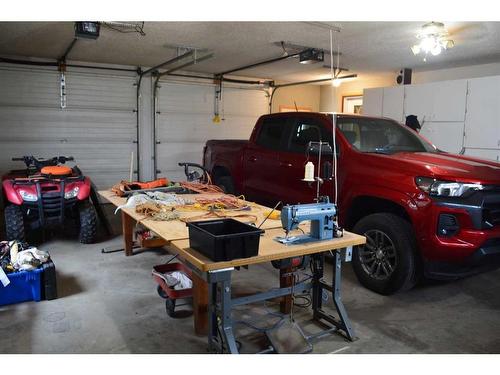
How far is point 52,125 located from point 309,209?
263 inches

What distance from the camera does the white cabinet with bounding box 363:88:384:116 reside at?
26.1ft

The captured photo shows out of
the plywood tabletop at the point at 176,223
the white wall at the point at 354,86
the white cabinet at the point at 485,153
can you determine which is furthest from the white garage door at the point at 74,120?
the white cabinet at the point at 485,153

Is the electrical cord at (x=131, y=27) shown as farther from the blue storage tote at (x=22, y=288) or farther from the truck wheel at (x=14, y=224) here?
the blue storage tote at (x=22, y=288)

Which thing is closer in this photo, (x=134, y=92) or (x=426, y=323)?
(x=426, y=323)

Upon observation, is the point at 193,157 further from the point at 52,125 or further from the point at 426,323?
the point at 426,323

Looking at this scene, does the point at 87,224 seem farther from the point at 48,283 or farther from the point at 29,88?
the point at 29,88

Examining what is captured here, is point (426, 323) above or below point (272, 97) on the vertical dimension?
below

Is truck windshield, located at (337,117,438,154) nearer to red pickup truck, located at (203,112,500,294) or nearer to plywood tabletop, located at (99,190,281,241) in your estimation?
red pickup truck, located at (203,112,500,294)

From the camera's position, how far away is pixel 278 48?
20.7ft

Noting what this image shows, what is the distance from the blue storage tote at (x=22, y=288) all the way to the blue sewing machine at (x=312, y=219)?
215cm

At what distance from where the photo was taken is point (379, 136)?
4.34 meters

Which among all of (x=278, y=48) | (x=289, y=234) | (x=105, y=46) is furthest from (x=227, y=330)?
(x=105, y=46)

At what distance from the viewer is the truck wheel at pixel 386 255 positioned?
11.0 feet

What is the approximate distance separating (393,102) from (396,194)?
4.88m
